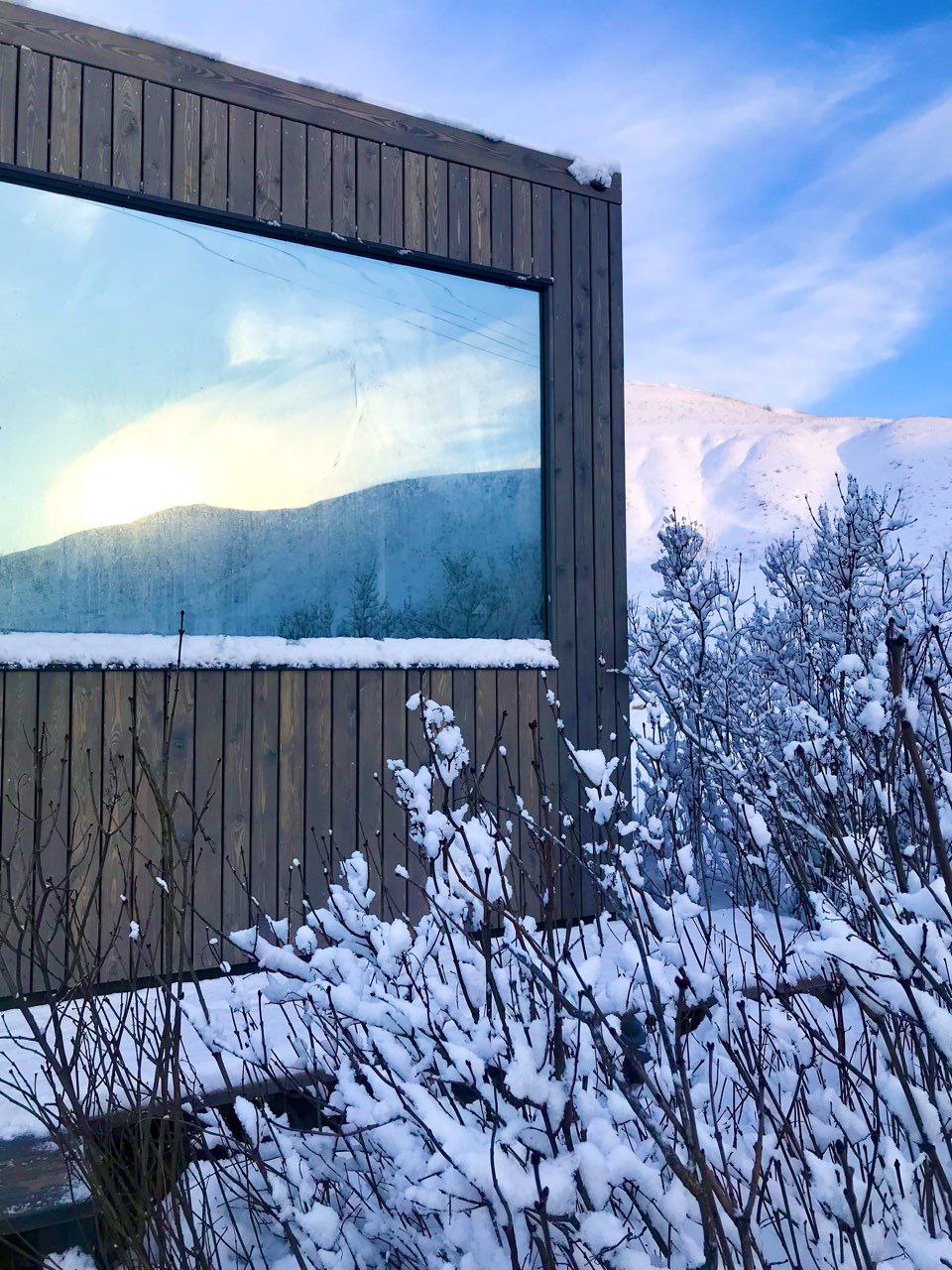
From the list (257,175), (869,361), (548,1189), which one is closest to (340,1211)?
(548,1189)

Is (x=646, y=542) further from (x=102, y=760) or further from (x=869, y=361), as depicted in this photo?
(x=102, y=760)

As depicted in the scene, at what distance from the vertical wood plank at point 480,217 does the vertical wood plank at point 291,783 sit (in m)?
1.88

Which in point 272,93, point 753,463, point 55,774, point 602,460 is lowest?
point 55,774

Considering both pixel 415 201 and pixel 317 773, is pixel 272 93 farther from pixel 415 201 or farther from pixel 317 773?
A: pixel 317 773

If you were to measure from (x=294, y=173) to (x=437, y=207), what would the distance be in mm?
596

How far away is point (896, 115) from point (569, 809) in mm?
15535

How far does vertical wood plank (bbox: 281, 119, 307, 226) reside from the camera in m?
3.90

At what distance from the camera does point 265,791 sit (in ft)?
A: 12.0

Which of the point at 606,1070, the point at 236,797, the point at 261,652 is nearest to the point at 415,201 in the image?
the point at 261,652

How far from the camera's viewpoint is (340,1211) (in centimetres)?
196

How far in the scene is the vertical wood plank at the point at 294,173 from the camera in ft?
12.8

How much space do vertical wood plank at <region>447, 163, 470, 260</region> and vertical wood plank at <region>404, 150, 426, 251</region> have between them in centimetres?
11

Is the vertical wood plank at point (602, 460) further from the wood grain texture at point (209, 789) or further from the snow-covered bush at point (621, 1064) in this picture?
the snow-covered bush at point (621, 1064)

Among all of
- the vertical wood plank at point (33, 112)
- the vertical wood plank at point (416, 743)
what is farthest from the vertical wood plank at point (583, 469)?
the vertical wood plank at point (33, 112)
